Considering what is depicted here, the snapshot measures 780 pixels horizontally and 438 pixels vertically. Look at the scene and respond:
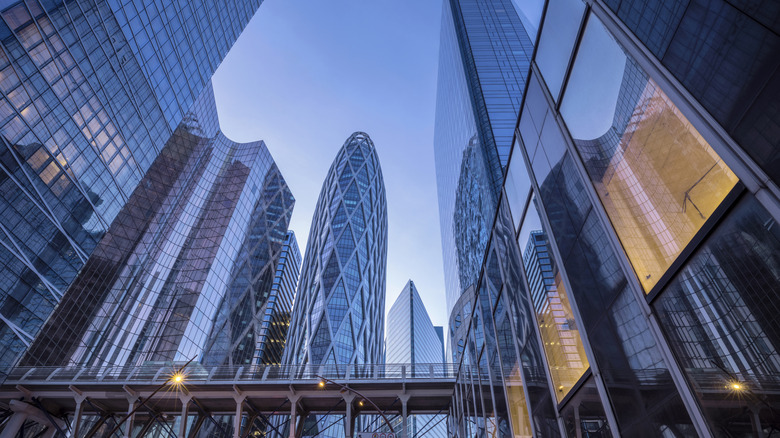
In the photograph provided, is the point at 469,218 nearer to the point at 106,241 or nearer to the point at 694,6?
the point at 694,6

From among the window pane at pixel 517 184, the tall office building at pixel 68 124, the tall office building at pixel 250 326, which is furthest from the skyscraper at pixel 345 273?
the window pane at pixel 517 184

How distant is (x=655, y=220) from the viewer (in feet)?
16.0

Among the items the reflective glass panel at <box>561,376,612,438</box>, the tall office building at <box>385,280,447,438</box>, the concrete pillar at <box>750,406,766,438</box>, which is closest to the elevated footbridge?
the reflective glass panel at <box>561,376,612,438</box>

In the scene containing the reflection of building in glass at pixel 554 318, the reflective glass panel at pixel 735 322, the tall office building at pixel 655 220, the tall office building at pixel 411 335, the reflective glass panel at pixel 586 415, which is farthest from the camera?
the tall office building at pixel 411 335

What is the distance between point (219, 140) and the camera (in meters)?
103

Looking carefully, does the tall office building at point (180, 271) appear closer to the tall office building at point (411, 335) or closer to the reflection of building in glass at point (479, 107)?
the reflection of building in glass at point (479, 107)

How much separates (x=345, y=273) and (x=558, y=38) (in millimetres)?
96385

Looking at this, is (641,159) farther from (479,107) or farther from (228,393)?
(479,107)

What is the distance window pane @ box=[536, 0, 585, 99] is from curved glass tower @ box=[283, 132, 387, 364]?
87.0m

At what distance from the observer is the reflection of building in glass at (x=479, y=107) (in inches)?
1838

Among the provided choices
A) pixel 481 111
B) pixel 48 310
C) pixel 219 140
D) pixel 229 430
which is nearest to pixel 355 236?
pixel 219 140

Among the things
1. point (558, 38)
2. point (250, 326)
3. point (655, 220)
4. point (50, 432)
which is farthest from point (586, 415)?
point (250, 326)

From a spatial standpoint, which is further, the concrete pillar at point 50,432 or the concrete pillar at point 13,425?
the concrete pillar at point 50,432

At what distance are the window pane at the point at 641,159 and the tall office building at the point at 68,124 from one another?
137ft
